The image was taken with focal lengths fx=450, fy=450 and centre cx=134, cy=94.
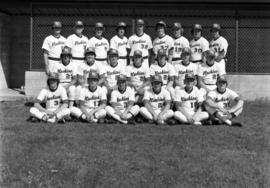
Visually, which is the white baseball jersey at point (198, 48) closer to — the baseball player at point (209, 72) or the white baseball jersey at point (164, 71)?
the baseball player at point (209, 72)

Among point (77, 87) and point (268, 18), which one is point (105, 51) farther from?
point (268, 18)

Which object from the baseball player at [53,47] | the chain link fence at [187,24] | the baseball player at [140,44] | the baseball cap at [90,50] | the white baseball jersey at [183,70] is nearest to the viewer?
the baseball cap at [90,50]

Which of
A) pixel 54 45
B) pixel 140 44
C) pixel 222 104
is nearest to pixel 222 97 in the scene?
pixel 222 104

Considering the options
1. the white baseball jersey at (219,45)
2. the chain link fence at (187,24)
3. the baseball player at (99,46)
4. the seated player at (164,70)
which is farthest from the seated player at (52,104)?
the chain link fence at (187,24)

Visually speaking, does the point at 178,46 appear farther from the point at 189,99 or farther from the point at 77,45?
the point at 77,45

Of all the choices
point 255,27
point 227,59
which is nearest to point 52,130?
point 227,59

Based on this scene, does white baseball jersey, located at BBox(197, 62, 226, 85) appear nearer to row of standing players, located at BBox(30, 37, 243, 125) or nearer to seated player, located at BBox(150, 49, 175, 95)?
row of standing players, located at BBox(30, 37, 243, 125)

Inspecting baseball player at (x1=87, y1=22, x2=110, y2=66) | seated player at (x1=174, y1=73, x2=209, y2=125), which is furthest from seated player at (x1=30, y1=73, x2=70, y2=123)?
seated player at (x1=174, y1=73, x2=209, y2=125)
